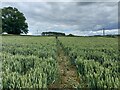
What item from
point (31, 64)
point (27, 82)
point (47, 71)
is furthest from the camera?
point (31, 64)

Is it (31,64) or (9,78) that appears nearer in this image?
(9,78)

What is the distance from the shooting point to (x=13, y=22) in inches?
2911

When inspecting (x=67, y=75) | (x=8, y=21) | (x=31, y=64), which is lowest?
(x=67, y=75)

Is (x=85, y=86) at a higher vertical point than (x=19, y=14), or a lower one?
lower

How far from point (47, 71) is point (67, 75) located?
1937mm

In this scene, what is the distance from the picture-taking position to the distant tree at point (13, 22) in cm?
7200

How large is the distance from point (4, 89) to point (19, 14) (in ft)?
254

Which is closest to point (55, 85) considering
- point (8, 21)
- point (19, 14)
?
point (8, 21)

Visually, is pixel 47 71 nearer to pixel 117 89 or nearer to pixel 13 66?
pixel 13 66

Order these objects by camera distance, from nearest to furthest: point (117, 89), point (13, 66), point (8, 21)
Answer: point (117, 89)
point (13, 66)
point (8, 21)

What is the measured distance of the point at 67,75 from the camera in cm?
767

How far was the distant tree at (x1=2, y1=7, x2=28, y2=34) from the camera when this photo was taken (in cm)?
7200

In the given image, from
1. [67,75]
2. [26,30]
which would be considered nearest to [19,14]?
[26,30]

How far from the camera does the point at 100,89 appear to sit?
4328 millimetres
